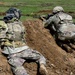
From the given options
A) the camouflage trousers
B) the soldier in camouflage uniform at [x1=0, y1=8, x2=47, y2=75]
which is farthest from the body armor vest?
the camouflage trousers

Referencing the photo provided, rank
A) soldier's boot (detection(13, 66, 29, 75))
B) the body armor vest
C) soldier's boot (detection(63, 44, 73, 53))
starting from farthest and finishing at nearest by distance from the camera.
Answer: soldier's boot (detection(63, 44, 73, 53))
the body armor vest
soldier's boot (detection(13, 66, 29, 75))

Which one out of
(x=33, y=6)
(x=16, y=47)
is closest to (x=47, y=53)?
(x=16, y=47)

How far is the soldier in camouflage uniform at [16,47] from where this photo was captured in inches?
416

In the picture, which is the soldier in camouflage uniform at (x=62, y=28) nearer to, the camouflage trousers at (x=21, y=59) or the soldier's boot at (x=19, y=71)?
the camouflage trousers at (x=21, y=59)

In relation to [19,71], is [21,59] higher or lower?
higher

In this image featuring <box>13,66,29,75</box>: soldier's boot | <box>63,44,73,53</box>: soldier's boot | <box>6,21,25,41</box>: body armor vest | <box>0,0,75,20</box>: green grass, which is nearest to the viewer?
<box>13,66,29,75</box>: soldier's boot

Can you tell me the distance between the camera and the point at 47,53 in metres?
12.3

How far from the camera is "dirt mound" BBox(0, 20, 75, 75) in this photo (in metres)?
11.1

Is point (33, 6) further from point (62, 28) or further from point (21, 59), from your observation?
point (21, 59)

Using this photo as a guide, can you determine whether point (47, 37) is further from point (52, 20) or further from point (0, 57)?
point (0, 57)

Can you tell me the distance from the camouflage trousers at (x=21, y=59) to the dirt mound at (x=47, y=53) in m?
0.19

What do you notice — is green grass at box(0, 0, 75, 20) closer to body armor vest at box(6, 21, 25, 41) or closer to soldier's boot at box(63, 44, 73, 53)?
soldier's boot at box(63, 44, 73, 53)

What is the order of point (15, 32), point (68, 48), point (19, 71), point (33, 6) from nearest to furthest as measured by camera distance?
point (19, 71), point (15, 32), point (68, 48), point (33, 6)

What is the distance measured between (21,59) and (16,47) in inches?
20.8
